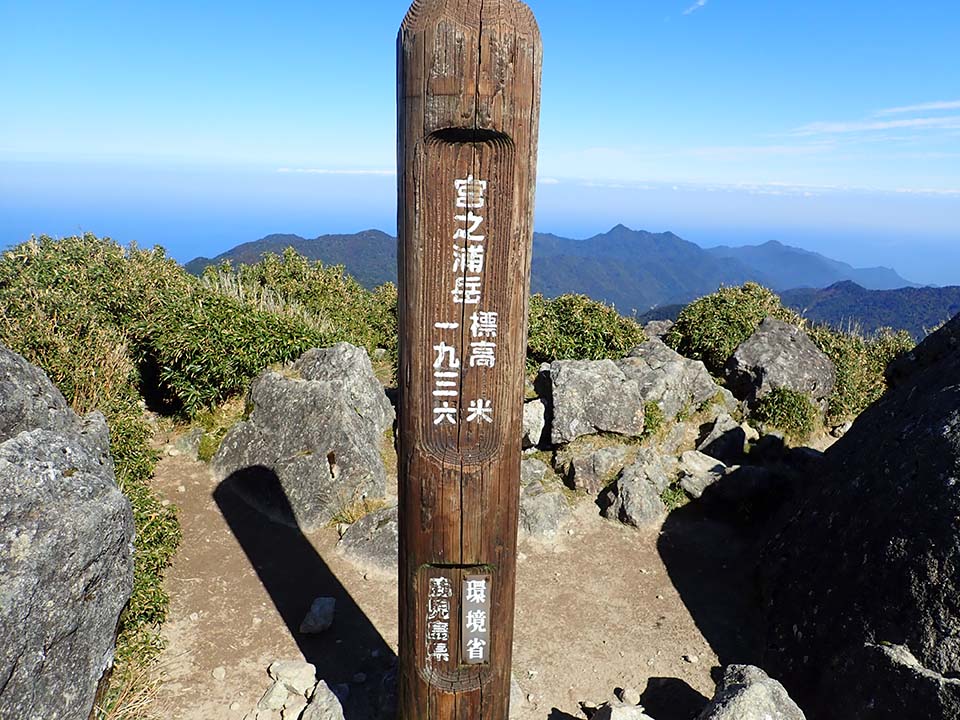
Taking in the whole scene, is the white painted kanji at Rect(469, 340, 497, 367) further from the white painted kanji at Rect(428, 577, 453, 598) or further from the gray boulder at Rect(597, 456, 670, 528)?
the gray boulder at Rect(597, 456, 670, 528)

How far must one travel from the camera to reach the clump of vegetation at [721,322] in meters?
12.8

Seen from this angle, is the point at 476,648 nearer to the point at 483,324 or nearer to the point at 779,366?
the point at 483,324

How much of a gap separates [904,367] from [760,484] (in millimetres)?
2809

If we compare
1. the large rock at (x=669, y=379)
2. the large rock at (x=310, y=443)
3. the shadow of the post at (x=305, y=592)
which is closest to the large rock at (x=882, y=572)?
the shadow of the post at (x=305, y=592)

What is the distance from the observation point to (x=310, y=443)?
8.64m

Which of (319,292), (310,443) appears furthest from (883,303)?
(310,443)

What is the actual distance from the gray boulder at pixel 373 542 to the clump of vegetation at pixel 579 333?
5159 mm

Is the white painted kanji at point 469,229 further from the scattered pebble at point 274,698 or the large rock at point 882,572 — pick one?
the large rock at point 882,572

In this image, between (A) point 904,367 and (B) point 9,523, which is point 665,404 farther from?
(B) point 9,523

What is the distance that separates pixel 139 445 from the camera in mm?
8109

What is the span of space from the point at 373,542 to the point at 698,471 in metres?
4.85

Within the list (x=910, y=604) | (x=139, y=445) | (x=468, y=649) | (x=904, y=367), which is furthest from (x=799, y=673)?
(x=139, y=445)

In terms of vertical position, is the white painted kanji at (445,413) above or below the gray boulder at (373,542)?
above

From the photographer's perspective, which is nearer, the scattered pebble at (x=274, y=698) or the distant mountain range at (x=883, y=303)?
the scattered pebble at (x=274, y=698)
